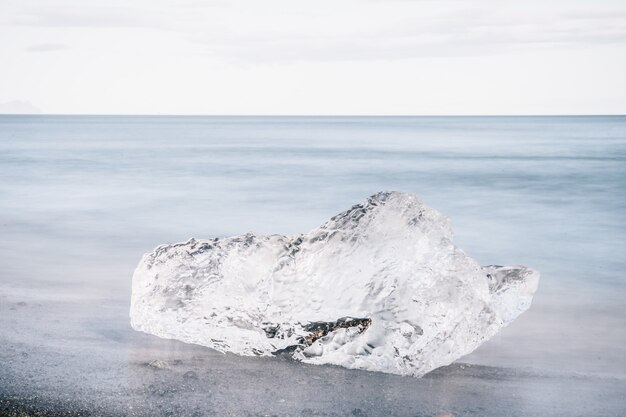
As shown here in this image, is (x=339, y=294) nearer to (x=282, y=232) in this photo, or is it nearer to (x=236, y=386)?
(x=236, y=386)

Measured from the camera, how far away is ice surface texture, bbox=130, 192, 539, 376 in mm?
4285

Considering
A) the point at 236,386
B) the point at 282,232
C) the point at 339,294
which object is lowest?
the point at 282,232

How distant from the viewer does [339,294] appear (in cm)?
440

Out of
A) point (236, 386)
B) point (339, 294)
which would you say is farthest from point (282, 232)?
point (236, 386)

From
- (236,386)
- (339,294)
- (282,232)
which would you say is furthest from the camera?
(282,232)

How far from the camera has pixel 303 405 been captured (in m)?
3.75

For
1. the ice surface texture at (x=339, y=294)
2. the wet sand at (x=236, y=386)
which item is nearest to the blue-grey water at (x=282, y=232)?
the wet sand at (x=236, y=386)

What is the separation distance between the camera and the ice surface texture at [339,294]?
429 centimetres

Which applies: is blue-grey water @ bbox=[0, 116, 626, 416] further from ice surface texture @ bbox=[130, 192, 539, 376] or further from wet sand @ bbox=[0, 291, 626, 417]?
ice surface texture @ bbox=[130, 192, 539, 376]

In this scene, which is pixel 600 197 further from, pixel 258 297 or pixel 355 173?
pixel 258 297

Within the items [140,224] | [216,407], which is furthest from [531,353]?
[140,224]

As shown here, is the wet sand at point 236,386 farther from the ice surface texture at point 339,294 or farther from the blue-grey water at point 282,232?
the ice surface texture at point 339,294

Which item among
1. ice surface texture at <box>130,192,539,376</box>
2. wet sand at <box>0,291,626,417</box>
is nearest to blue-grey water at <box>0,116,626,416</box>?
wet sand at <box>0,291,626,417</box>

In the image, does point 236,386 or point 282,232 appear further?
point 282,232
